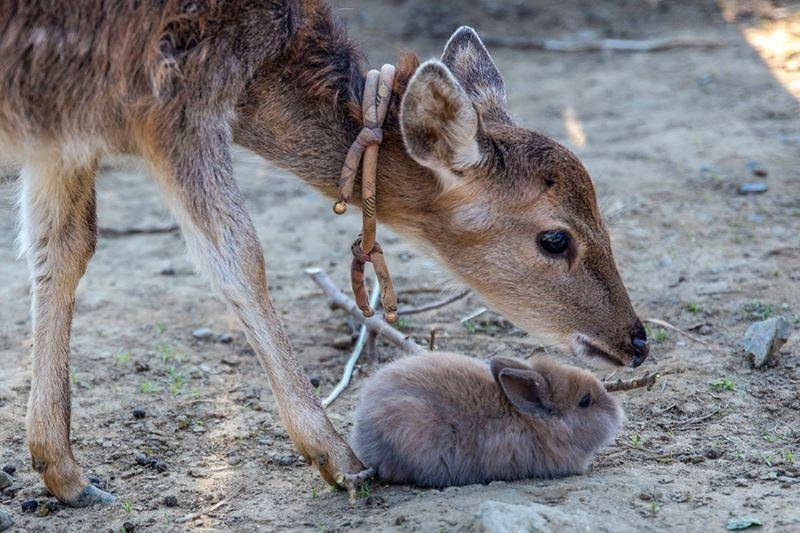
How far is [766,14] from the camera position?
1247 centimetres

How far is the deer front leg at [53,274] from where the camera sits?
16.0 ft

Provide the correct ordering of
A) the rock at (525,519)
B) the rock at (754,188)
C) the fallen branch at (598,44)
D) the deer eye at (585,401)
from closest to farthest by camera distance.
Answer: the rock at (525,519) < the deer eye at (585,401) < the rock at (754,188) < the fallen branch at (598,44)

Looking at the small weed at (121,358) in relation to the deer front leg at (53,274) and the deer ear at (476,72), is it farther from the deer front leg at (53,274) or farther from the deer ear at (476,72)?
the deer ear at (476,72)

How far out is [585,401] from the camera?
486 centimetres

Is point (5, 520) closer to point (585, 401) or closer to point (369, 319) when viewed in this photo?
point (369, 319)

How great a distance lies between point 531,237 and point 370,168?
812mm

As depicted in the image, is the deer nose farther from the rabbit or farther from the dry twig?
the rabbit

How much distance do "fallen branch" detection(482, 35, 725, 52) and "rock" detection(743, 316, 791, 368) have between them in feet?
22.7

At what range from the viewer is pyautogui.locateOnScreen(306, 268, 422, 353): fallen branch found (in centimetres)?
570

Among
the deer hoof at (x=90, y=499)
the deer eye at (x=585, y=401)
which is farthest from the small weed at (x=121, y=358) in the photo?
the deer eye at (x=585, y=401)

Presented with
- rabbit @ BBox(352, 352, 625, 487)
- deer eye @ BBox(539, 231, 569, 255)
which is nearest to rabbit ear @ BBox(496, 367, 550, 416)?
rabbit @ BBox(352, 352, 625, 487)

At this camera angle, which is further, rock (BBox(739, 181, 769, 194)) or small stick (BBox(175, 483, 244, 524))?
rock (BBox(739, 181, 769, 194))

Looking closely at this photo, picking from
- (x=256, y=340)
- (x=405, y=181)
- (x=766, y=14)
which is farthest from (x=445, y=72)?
(x=766, y=14)

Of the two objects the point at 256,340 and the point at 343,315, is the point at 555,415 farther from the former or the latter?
the point at 343,315
